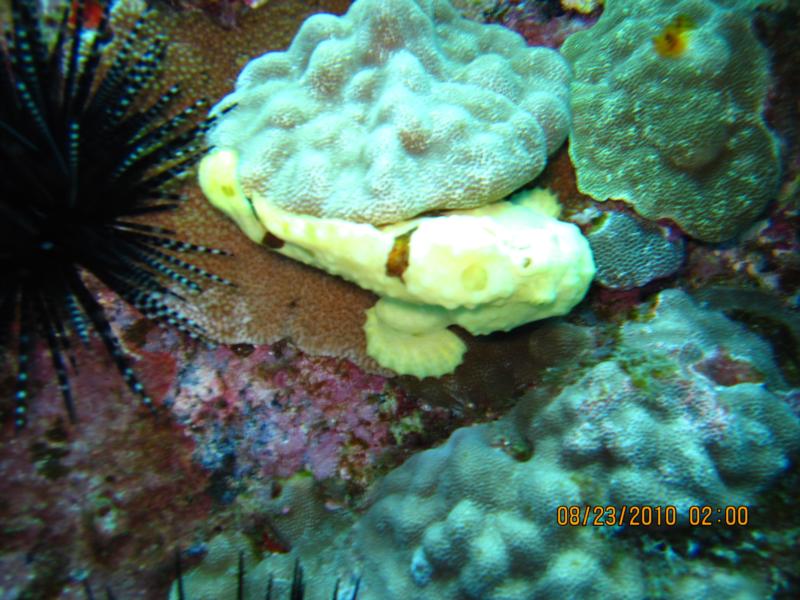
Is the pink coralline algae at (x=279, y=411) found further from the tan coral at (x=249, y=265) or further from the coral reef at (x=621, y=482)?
the coral reef at (x=621, y=482)

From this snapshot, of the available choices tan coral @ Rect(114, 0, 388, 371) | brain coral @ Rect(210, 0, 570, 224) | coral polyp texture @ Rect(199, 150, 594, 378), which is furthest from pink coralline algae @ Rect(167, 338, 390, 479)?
brain coral @ Rect(210, 0, 570, 224)

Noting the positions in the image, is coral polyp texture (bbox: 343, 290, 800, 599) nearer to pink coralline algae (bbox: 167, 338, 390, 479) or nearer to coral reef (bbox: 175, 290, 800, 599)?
coral reef (bbox: 175, 290, 800, 599)

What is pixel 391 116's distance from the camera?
91.9 inches

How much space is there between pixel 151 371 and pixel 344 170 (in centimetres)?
149

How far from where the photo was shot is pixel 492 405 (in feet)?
10.0

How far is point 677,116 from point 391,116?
1.59m

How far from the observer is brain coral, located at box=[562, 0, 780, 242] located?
98.8 inches

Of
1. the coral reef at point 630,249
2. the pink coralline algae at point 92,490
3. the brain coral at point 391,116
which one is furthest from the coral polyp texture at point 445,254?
the pink coralline algae at point 92,490

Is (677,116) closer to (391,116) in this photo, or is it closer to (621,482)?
(391,116)

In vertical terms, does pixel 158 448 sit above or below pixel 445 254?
below

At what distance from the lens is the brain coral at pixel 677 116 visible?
251 centimetres

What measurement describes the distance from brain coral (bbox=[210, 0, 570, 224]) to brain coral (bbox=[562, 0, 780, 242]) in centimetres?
27

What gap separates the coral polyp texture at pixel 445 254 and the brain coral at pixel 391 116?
95 mm

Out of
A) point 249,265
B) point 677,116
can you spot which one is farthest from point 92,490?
point 677,116
